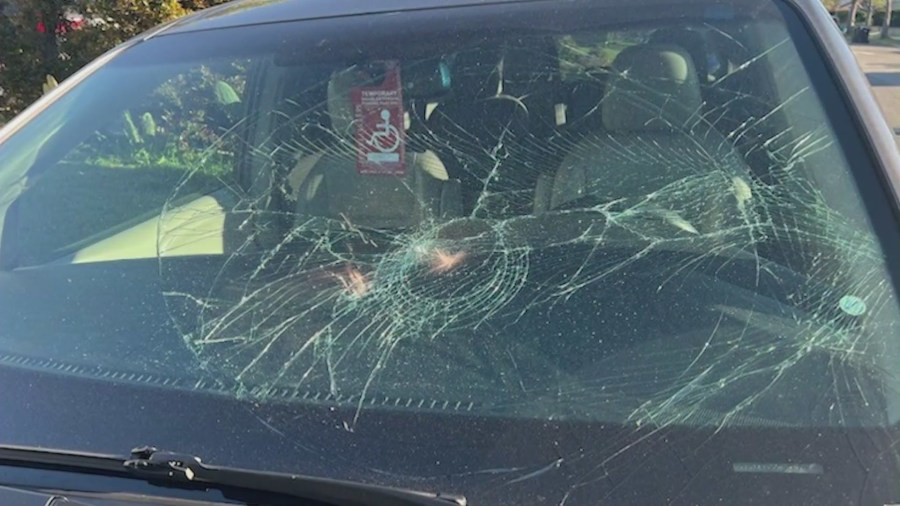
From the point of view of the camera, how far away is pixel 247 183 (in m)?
2.06

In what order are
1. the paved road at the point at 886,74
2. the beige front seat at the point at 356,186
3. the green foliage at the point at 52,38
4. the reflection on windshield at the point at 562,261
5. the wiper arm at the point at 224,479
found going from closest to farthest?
the wiper arm at the point at 224,479 < the reflection on windshield at the point at 562,261 < the beige front seat at the point at 356,186 < the green foliage at the point at 52,38 < the paved road at the point at 886,74

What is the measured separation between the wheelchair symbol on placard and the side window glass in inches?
14.9

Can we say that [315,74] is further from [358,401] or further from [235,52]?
[358,401]

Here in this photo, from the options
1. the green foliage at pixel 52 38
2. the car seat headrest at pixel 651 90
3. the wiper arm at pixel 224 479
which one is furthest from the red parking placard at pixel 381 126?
the green foliage at pixel 52 38

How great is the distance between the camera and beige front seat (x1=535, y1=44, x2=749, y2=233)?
67.9 inches

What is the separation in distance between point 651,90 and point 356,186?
68 centimetres

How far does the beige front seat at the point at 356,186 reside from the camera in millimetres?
1866

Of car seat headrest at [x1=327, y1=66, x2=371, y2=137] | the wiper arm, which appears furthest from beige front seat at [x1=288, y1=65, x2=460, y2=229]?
the wiper arm

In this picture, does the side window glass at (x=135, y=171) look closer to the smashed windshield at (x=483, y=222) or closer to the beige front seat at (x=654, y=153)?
the smashed windshield at (x=483, y=222)

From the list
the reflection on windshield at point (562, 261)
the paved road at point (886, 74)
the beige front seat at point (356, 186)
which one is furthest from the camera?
the paved road at point (886, 74)

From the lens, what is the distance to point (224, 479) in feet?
4.42

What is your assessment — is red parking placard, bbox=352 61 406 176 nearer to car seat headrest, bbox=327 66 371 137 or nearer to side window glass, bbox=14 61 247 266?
car seat headrest, bbox=327 66 371 137

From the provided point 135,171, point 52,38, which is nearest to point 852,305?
point 135,171

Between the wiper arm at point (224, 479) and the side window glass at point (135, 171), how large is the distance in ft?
2.40
